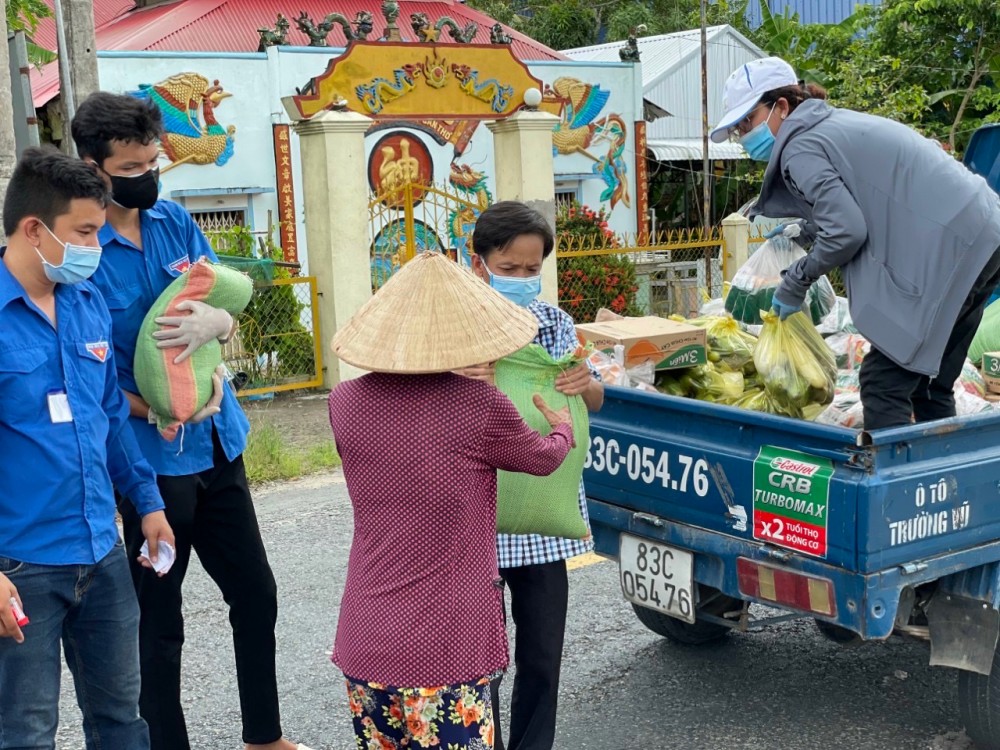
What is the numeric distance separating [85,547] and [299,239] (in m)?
13.5

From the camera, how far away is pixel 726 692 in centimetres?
430

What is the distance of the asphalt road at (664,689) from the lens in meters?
3.96

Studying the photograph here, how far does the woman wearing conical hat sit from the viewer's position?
260cm

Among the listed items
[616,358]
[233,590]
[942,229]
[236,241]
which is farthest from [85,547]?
[236,241]

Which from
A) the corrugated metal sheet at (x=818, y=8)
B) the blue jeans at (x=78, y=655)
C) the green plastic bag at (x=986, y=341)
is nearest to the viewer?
the blue jeans at (x=78, y=655)

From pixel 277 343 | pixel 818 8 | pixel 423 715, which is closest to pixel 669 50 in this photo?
pixel 818 8

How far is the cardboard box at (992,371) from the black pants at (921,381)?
0.41 metres

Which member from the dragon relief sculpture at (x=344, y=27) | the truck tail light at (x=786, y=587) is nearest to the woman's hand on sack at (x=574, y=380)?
the truck tail light at (x=786, y=587)

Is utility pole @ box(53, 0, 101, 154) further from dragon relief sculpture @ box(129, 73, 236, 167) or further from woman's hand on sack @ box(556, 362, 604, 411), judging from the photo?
dragon relief sculpture @ box(129, 73, 236, 167)

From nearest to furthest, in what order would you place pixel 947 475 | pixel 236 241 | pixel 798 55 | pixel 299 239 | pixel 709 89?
pixel 947 475, pixel 236 241, pixel 299 239, pixel 798 55, pixel 709 89

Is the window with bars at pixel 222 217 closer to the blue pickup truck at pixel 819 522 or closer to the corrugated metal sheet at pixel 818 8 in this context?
the blue pickup truck at pixel 819 522

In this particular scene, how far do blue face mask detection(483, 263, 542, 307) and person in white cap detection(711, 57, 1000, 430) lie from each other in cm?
99

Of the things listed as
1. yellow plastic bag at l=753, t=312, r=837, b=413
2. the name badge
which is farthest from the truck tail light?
the name badge

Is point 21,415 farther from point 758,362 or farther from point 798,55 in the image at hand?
point 798,55
